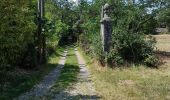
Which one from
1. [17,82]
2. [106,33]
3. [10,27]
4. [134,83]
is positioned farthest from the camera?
[106,33]

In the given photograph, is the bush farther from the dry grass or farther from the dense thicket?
the dry grass

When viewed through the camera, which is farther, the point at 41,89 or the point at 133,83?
the point at 133,83

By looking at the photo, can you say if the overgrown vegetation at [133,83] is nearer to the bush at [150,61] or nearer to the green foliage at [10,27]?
the bush at [150,61]

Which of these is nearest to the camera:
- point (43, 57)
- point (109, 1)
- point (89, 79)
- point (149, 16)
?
point (89, 79)

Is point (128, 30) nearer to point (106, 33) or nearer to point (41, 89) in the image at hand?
point (106, 33)

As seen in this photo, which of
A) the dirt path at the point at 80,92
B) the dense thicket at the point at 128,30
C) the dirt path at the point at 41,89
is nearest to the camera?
the dirt path at the point at 80,92

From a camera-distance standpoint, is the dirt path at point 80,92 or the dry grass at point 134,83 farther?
the dirt path at point 80,92

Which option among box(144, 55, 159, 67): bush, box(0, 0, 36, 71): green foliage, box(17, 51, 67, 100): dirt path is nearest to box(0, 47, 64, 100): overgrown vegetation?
box(17, 51, 67, 100): dirt path

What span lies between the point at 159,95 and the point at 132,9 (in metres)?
21.3

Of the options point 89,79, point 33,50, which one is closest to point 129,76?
point 89,79

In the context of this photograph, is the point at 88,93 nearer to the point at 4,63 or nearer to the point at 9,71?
the point at 4,63

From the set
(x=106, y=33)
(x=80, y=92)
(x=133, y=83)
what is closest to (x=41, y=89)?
(x=80, y=92)

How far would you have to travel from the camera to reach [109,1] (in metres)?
33.8

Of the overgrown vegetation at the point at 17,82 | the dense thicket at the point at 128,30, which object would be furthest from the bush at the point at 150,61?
the overgrown vegetation at the point at 17,82
